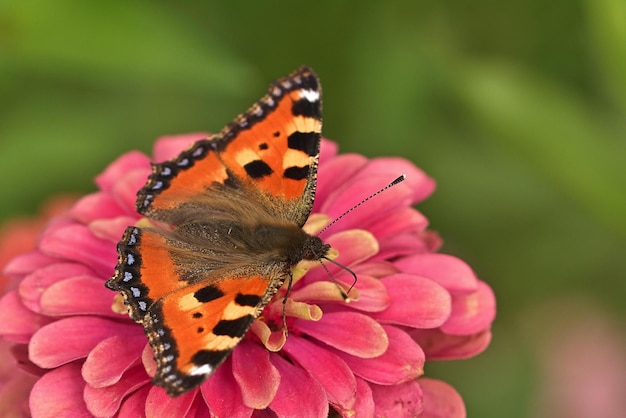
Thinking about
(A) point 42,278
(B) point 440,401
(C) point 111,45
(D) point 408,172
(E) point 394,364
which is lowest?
(B) point 440,401

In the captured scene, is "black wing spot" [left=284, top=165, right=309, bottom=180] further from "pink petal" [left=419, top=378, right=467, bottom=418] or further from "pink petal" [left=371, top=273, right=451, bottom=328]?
"pink petal" [left=419, top=378, right=467, bottom=418]

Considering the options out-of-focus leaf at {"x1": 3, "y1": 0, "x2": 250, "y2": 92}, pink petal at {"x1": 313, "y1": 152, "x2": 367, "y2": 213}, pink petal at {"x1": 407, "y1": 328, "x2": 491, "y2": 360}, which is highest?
out-of-focus leaf at {"x1": 3, "y1": 0, "x2": 250, "y2": 92}

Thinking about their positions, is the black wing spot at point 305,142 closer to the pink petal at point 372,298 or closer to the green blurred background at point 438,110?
the pink petal at point 372,298

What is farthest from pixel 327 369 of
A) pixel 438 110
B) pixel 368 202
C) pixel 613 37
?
pixel 438 110

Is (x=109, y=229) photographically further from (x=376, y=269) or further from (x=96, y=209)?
(x=376, y=269)

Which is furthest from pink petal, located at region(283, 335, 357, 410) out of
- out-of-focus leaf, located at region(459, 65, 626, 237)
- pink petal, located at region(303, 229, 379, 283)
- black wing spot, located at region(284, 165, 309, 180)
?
out-of-focus leaf, located at region(459, 65, 626, 237)

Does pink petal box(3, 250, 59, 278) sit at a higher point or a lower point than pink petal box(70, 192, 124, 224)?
lower
